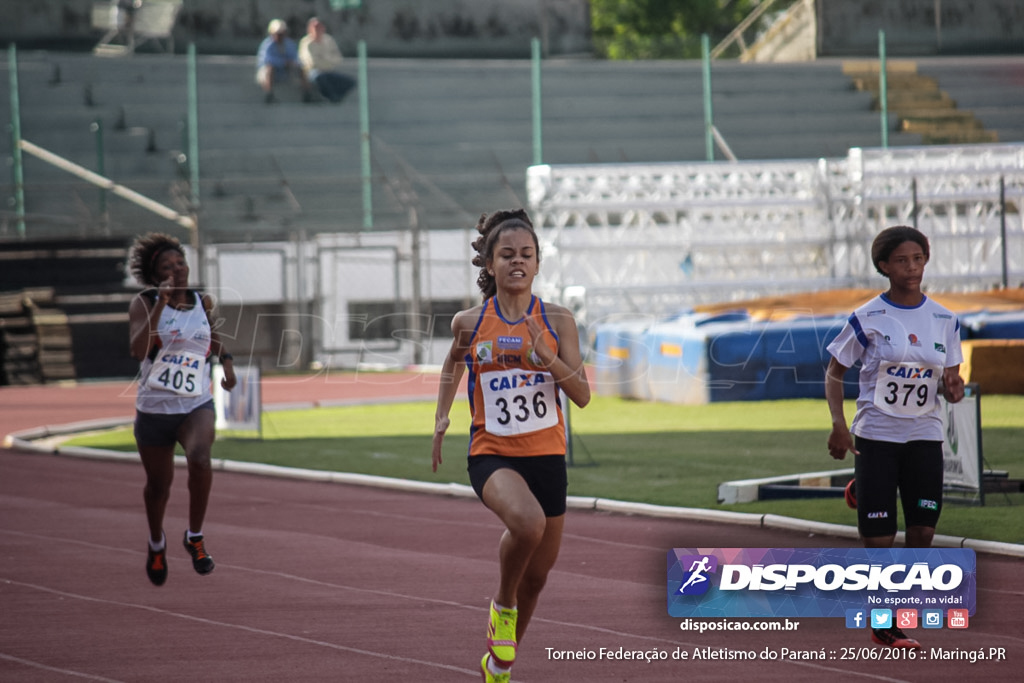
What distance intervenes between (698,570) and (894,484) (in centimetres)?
127

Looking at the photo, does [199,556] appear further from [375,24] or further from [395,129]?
[375,24]

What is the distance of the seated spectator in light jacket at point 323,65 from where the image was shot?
37531 millimetres

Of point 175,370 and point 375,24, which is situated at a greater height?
point 375,24

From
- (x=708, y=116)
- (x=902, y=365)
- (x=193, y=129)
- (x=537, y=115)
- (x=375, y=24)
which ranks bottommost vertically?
(x=902, y=365)

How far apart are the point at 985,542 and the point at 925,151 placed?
23347 millimetres

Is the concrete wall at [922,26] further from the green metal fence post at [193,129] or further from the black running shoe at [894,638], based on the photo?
the black running shoe at [894,638]

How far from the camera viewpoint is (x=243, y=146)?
35625 mm

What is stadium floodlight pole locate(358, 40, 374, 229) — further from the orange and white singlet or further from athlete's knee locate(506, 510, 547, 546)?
athlete's knee locate(506, 510, 547, 546)

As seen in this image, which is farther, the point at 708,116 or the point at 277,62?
the point at 277,62

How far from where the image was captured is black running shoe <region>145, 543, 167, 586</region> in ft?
29.2

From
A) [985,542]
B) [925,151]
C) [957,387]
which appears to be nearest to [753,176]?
[925,151]

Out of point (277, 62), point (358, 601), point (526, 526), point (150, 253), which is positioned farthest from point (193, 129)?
point (526, 526)

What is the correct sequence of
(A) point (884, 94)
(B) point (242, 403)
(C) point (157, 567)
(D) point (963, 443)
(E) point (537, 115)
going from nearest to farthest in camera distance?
(C) point (157, 567)
(D) point (963, 443)
(B) point (242, 403)
(E) point (537, 115)
(A) point (884, 94)

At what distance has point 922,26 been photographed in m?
43.9
